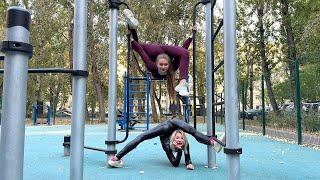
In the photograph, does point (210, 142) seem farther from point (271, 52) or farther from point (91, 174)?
point (271, 52)

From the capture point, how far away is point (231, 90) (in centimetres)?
212

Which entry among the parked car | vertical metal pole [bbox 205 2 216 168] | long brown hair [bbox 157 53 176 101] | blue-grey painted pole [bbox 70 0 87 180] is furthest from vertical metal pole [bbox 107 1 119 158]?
the parked car

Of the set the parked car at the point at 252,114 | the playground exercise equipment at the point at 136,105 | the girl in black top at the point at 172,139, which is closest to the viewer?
the girl in black top at the point at 172,139

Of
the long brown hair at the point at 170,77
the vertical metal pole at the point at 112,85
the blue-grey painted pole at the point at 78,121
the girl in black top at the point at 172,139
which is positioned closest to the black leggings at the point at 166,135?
the girl in black top at the point at 172,139

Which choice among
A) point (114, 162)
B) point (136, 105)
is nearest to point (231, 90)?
point (114, 162)

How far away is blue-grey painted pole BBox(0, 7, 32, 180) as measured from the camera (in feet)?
2.81

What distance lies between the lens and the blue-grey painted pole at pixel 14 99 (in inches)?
33.7

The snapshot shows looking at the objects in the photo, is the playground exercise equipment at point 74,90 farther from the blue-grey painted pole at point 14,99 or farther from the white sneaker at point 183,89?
the white sneaker at point 183,89

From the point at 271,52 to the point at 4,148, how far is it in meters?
15.9

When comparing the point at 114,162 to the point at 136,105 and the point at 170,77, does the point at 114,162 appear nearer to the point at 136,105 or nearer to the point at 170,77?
the point at 170,77

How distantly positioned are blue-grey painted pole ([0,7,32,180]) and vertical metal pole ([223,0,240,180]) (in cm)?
139

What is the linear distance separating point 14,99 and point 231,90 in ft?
4.78

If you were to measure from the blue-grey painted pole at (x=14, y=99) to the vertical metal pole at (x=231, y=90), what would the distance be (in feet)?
4.56

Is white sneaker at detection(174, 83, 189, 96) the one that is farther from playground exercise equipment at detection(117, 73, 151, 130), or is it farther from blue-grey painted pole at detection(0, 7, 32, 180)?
blue-grey painted pole at detection(0, 7, 32, 180)
